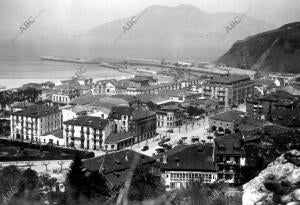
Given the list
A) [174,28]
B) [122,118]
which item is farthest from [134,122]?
[174,28]

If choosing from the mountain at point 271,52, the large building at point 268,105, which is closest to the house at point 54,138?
the large building at point 268,105

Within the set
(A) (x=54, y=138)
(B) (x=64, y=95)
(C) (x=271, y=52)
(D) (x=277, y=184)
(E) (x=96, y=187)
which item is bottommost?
(A) (x=54, y=138)

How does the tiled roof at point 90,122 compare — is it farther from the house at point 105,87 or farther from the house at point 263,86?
the house at point 263,86

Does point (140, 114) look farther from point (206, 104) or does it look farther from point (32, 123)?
point (206, 104)

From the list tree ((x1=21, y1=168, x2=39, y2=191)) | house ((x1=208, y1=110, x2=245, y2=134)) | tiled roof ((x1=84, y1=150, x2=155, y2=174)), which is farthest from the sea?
tree ((x1=21, y1=168, x2=39, y2=191))

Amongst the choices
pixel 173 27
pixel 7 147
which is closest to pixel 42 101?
pixel 7 147
